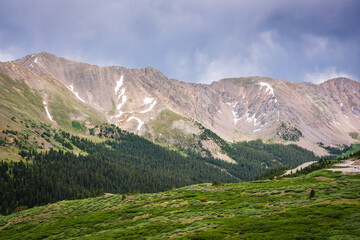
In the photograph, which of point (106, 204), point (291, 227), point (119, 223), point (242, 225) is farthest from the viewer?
point (106, 204)

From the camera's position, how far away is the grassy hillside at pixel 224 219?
24719 millimetres

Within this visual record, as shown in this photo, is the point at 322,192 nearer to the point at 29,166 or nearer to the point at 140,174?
the point at 29,166

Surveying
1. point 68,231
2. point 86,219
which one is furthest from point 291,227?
point 86,219

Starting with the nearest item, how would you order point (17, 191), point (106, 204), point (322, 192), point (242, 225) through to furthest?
point (242, 225) → point (322, 192) → point (106, 204) → point (17, 191)

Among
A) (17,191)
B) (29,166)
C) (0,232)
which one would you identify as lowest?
(0,232)

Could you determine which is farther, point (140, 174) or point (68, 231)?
point (140, 174)

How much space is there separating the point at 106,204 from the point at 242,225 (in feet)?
157

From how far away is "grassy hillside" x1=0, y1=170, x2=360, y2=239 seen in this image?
24.7m

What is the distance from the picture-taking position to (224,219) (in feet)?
113

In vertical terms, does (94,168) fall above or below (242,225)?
above

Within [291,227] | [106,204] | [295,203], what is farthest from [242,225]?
[106,204]

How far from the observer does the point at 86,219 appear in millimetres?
51375

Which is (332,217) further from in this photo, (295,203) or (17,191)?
(17,191)

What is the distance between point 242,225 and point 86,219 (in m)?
36.7
